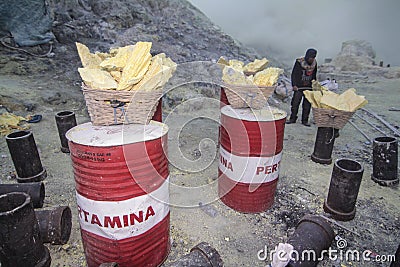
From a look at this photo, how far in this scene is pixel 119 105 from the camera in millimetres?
1887

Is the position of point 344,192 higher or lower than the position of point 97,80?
lower

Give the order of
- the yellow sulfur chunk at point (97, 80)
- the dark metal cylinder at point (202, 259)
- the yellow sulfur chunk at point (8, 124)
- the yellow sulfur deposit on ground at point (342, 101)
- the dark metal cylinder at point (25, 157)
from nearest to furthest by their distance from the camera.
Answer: the dark metal cylinder at point (202, 259) < the yellow sulfur chunk at point (97, 80) < the dark metal cylinder at point (25, 157) < the yellow sulfur deposit on ground at point (342, 101) < the yellow sulfur chunk at point (8, 124)

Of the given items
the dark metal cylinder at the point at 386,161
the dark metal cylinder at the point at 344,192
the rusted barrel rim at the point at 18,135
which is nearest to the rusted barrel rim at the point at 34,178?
the rusted barrel rim at the point at 18,135

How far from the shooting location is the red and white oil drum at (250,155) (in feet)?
8.46

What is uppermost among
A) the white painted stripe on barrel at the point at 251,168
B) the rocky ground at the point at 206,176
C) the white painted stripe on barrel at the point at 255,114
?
the white painted stripe on barrel at the point at 255,114

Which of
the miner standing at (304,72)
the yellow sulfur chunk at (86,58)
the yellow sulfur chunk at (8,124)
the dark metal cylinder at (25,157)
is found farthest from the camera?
the miner standing at (304,72)

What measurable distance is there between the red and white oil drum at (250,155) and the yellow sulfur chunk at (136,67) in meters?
1.07

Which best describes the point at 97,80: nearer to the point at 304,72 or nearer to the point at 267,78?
the point at 267,78

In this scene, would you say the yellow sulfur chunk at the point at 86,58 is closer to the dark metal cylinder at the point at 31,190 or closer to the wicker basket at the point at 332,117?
the dark metal cylinder at the point at 31,190

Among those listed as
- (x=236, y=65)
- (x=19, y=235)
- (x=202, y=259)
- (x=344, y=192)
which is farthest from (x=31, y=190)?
(x=344, y=192)

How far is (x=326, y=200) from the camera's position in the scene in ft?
9.84

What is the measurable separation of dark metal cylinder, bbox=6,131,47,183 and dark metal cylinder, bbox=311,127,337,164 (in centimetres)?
389

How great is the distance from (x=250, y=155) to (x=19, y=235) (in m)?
1.98

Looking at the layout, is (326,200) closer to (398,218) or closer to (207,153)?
(398,218)
